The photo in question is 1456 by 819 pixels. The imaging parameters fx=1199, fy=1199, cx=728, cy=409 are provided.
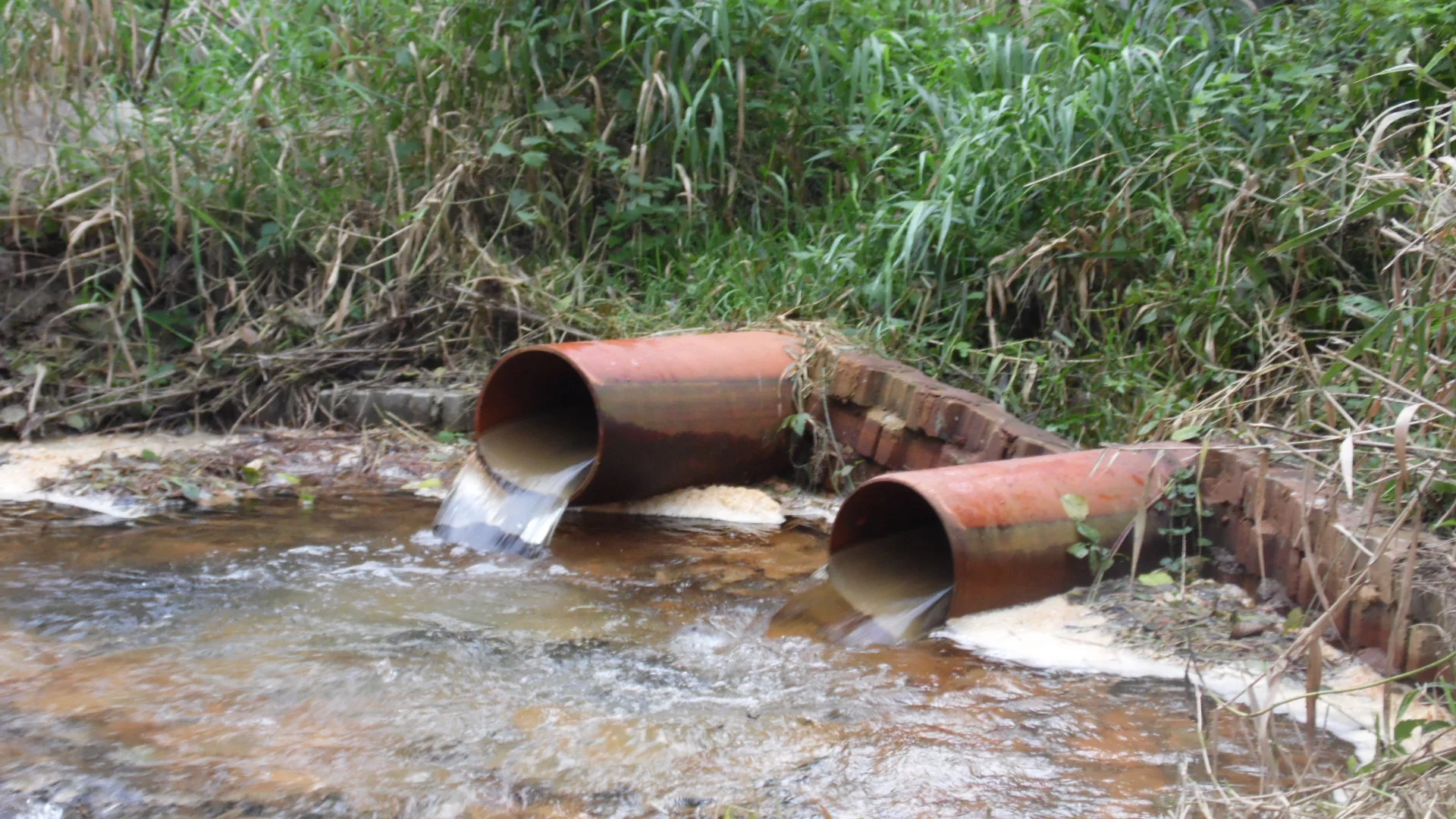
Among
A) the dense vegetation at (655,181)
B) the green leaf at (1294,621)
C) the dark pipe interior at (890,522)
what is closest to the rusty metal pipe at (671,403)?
the dense vegetation at (655,181)

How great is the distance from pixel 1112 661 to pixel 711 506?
5.56 ft

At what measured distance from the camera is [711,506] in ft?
13.1

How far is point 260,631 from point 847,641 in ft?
4.44

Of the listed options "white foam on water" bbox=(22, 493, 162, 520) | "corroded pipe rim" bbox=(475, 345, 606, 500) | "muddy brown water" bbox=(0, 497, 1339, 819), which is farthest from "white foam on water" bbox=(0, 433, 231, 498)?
"corroded pipe rim" bbox=(475, 345, 606, 500)

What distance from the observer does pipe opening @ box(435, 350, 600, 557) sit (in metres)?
3.70

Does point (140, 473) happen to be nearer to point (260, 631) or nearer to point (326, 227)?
point (326, 227)

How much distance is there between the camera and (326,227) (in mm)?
5184

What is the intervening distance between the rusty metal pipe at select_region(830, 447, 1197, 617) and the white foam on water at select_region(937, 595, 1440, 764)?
0.17ft

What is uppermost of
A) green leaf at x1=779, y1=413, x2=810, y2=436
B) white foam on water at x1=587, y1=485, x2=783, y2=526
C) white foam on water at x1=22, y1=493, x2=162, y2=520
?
green leaf at x1=779, y1=413, x2=810, y2=436

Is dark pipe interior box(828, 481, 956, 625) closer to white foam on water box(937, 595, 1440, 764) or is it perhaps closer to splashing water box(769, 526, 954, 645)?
splashing water box(769, 526, 954, 645)

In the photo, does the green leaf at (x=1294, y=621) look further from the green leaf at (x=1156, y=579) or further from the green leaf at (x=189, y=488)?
the green leaf at (x=189, y=488)

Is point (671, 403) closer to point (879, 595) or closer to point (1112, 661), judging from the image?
point (879, 595)

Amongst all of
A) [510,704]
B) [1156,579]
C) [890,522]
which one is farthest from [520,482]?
[1156,579]

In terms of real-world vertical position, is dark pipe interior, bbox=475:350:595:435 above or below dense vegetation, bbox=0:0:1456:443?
below
